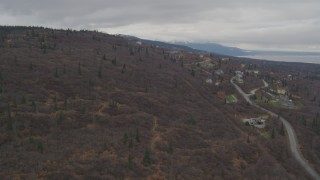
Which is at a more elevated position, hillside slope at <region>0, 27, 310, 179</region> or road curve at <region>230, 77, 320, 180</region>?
hillside slope at <region>0, 27, 310, 179</region>

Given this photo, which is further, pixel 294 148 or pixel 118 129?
pixel 294 148

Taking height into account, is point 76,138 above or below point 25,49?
below

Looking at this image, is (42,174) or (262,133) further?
(262,133)

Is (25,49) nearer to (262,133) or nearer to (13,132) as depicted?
(13,132)

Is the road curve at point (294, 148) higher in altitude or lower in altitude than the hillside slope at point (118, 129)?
lower

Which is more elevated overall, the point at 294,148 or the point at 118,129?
the point at 118,129

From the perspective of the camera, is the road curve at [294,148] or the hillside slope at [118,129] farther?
the road curve at [294,148]

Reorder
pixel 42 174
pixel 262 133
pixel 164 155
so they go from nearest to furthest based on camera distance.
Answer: pixel 42 174 → pixel 164 155 → pixel 262 133

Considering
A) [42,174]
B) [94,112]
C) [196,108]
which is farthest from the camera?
[196,108]

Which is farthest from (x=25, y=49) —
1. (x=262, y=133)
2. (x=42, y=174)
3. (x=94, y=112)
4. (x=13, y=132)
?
(x=42, y=174)

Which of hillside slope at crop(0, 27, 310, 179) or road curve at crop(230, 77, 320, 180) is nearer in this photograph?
hillside slope at crop(0, 27, 310, 179)

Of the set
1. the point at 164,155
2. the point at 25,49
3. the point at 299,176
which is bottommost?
the point at 299,176
